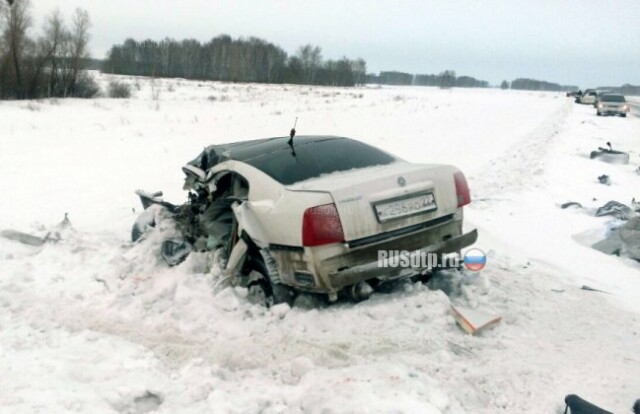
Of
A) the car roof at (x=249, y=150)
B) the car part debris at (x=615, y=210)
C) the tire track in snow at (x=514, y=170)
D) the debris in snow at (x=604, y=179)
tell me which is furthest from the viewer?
the debris in snow at (x=604, y=179)

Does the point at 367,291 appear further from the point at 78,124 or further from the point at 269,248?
the point at 78,124

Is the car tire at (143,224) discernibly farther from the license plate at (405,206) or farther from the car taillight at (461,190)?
the car taillight at (461,190)

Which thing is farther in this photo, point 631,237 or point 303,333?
point 631,237

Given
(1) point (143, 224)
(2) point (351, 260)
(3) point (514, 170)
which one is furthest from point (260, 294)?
(3) point (514, 170)

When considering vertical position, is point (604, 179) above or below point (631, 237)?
above

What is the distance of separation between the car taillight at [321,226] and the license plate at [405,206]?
36cm

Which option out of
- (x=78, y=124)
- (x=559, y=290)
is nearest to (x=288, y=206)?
(x=559, y=290)

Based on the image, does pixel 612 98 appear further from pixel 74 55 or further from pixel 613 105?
pixel 74 55

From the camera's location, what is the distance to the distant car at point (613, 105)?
29641mm

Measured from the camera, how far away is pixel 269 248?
13.2ft

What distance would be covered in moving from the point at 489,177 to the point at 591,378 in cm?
780

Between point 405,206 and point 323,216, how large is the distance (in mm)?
720

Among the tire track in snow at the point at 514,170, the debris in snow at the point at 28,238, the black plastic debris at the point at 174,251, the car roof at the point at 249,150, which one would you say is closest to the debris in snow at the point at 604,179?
the tire track in snow at the point at 514,170

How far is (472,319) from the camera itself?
382 centimetres
